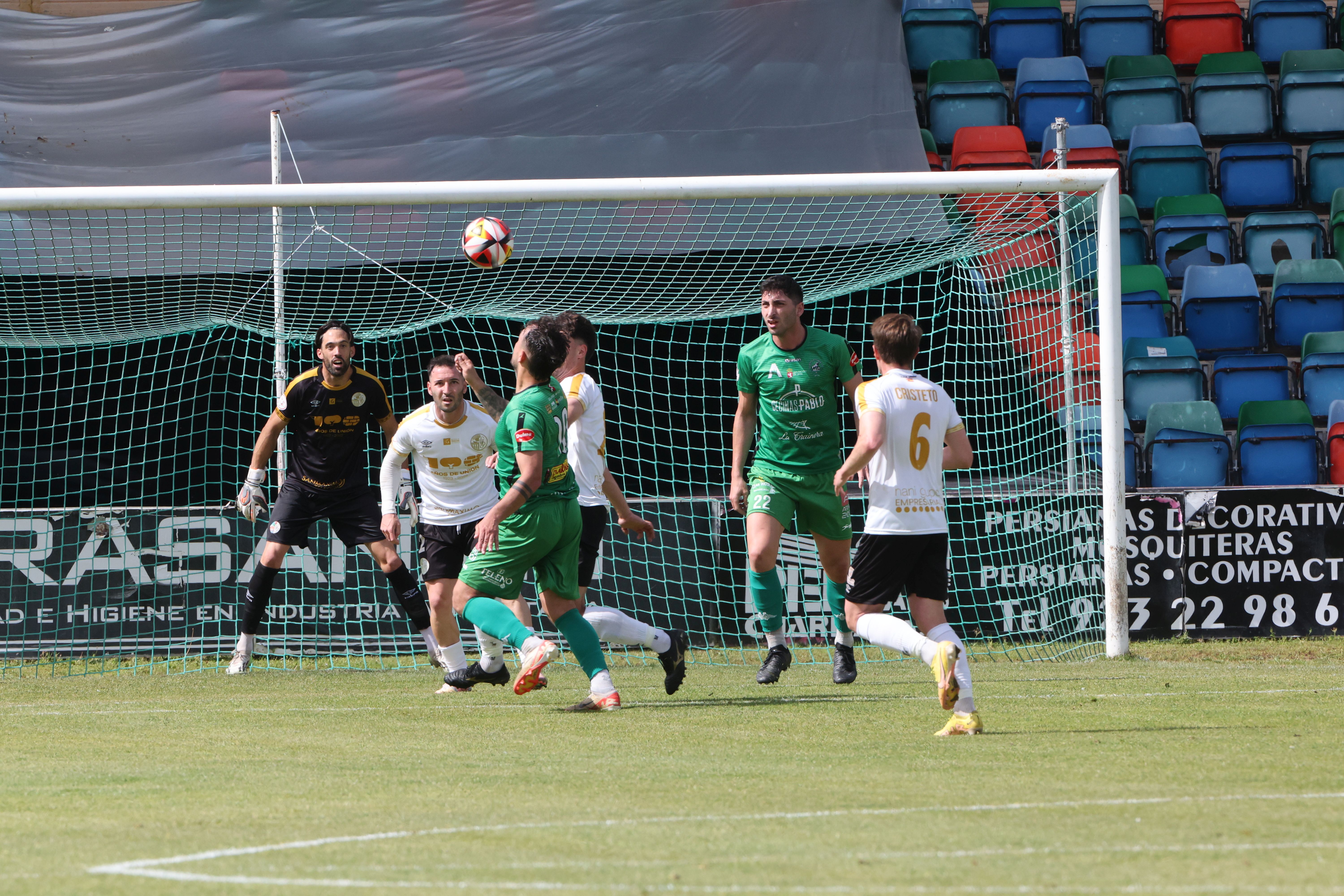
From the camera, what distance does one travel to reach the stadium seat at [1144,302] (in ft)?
46.0

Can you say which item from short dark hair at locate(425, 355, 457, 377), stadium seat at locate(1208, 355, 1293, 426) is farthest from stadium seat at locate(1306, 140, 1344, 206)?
short dark hair at locate(425, 355, 457, 377)

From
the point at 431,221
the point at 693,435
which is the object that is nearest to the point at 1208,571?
the point at 693,435

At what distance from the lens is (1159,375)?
13.4m

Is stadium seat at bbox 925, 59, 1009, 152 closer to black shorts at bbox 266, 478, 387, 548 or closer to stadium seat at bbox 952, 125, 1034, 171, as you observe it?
stadium seat at bbox 952, 125, 1034, 171

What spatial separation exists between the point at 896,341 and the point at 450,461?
119 inches

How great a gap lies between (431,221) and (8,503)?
5.70m

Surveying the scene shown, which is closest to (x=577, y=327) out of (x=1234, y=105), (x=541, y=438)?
(x=541, y=438)

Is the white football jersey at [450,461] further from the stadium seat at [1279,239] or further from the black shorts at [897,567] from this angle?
the stadium seat at [1279,239]

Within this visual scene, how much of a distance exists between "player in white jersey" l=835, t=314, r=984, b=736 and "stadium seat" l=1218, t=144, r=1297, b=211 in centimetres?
1098

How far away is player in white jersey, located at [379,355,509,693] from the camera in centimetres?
804

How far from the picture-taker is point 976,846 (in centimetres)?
365

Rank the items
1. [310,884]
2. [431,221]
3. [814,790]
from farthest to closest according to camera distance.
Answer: [431,221] → [814,790] → [310,884]

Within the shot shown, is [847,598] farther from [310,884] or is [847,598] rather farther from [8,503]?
[8,503]

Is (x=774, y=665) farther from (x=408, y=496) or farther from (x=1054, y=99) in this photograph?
(x=1054, y=99)
